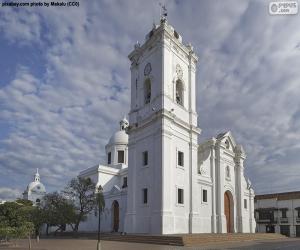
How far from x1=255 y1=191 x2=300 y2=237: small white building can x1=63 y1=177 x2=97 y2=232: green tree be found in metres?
36.3

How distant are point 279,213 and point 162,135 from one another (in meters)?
40.2

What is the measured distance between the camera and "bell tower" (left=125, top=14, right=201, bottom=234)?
30.4 metres

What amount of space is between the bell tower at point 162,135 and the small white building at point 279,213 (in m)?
34.0

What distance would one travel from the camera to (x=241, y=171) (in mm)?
43844

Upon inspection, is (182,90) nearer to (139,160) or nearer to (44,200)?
(139,160)

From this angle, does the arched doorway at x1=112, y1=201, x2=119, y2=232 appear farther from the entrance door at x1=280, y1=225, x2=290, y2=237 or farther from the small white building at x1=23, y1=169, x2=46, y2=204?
the small white building at x1=23, y1=169, x2=46, y2=204

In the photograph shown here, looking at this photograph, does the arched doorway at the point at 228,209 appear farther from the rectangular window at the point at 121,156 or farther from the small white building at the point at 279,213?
the small white building at the point at 279,213

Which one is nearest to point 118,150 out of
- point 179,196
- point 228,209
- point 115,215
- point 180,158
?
point 115,215

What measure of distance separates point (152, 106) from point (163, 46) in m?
5.58

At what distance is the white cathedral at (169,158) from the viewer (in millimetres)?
30734

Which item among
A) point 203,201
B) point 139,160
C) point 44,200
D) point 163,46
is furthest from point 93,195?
point 163,46

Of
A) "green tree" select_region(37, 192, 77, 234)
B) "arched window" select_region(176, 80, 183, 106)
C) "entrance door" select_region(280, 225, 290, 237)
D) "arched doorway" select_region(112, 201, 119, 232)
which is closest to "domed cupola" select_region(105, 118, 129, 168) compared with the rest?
"arched doorway" select_region(112, 201, 119, 232)

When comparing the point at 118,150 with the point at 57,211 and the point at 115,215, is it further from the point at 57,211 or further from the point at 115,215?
the point at 57,211

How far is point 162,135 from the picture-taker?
30.8 metres
